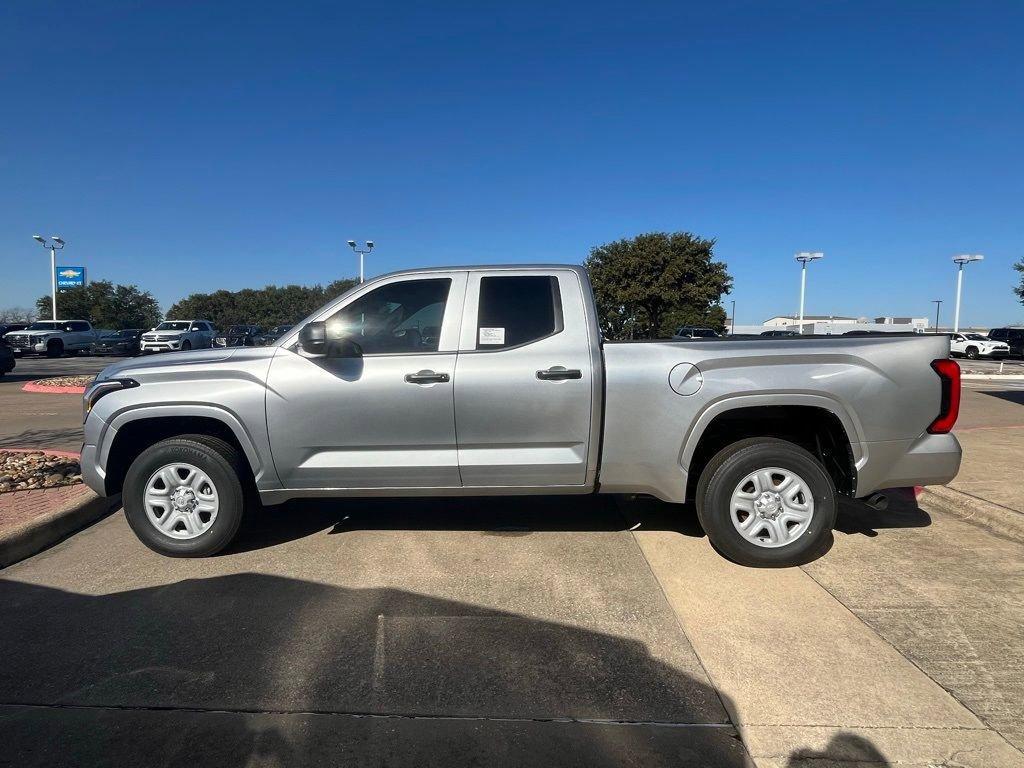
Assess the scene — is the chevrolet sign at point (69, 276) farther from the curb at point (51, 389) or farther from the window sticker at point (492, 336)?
the window sticker at point (492, 336)

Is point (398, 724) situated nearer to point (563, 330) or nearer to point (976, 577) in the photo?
point (563, 330)

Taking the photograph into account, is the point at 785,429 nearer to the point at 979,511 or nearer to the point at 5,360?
the point at 979,511

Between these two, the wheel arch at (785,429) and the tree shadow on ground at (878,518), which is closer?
the wheel arch at (785,429)

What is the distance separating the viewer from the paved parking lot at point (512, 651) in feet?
8.09

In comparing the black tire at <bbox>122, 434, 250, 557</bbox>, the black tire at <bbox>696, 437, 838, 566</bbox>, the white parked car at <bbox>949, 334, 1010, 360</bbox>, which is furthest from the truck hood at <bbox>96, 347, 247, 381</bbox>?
the white parked car at <bbox>949, 334, 1010, 360</bbox>

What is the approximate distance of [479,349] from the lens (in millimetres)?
4125

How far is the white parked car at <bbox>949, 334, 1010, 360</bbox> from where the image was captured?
3678 cm

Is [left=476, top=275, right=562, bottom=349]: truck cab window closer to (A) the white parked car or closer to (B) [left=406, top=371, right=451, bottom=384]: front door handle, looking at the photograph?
(B) [left=406, top=371, right=451, bottom=384]: front door handle

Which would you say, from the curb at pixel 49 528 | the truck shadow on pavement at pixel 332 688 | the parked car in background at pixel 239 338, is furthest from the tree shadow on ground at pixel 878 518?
the curb at pixel 49 528

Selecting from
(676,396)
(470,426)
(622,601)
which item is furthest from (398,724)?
(676,396)

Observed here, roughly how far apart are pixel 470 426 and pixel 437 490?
50cm

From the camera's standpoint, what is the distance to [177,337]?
27.7 metres

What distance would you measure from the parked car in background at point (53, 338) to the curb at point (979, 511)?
3502 centimetres

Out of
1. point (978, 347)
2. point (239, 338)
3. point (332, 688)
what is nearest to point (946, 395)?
point (332, 688)
